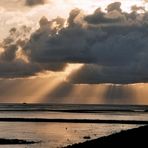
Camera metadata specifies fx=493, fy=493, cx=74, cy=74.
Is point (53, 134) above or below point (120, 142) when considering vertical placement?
below

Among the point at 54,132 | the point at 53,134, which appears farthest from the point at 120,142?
the point at 54,132

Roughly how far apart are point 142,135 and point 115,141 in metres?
3.46

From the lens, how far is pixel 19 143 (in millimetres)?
51562

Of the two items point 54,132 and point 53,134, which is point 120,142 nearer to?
point 53,134

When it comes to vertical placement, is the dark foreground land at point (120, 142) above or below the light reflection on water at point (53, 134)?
above

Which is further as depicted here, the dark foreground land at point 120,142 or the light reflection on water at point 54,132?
the light reflection on water at point 54,132

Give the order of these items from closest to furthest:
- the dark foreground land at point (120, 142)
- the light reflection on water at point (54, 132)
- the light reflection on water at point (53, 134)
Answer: the dark foreground land at point (120, 142) < the light reflection on water at point (53, 134) < the light reflection on water at point (54, 132)

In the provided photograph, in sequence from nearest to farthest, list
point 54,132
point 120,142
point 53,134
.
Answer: point 120,142, point 53,134, point 54,132

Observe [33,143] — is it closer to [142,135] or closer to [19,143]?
[19,143]

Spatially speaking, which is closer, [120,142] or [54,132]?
[120,142]

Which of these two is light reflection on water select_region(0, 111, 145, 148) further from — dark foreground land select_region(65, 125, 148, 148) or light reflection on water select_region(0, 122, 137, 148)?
dark foreground land select_region(65, 125, 148, 148)

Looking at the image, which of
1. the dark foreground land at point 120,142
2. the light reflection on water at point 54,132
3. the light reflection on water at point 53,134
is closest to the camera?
the dark foreground land at point 120,142

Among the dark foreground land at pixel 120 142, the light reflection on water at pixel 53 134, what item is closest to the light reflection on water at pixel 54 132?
the light reflection on water at pixel 53 134

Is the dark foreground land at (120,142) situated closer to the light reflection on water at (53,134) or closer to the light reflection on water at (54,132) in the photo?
the light reflection on water at (54,132)
